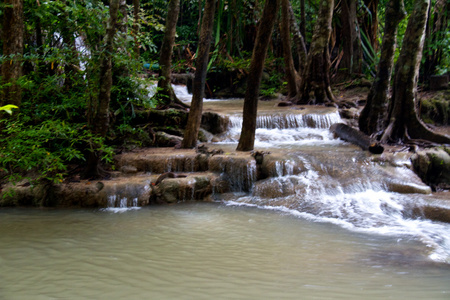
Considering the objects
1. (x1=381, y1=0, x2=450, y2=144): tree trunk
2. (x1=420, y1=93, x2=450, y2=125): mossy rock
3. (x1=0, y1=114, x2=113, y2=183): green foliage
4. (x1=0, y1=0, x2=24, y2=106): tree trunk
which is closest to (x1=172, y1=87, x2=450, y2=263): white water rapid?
(x1=381, y1=0, x2=450, y2=144): tree trunk

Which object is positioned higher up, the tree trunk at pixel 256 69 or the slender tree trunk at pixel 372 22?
the slender tree trunk at pixel 372 22

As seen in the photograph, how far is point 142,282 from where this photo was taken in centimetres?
342

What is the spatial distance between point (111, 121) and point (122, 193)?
2568 millimetres

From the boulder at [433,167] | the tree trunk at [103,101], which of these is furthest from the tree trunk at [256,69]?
the boulder at [433,167]

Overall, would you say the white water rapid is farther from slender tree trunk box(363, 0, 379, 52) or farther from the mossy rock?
slender tree trunk box(363, 0, 379, 52)

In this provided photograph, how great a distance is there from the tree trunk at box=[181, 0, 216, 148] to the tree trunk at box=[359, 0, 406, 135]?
13.8 ft

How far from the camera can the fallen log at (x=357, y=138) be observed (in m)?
8.14

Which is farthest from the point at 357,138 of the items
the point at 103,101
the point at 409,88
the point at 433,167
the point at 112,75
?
the point at 112,75

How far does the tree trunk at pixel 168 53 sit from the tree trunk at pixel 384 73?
506 centimetres

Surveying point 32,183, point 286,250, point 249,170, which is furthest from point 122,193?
point 286,250

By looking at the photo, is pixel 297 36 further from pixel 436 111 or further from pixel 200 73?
pixel 200 73

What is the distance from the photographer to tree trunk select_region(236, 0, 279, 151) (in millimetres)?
7773

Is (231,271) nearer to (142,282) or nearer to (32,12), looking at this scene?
(142,282)

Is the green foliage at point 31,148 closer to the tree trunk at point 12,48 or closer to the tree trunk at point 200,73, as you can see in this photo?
the tree trunk at point 12,48
